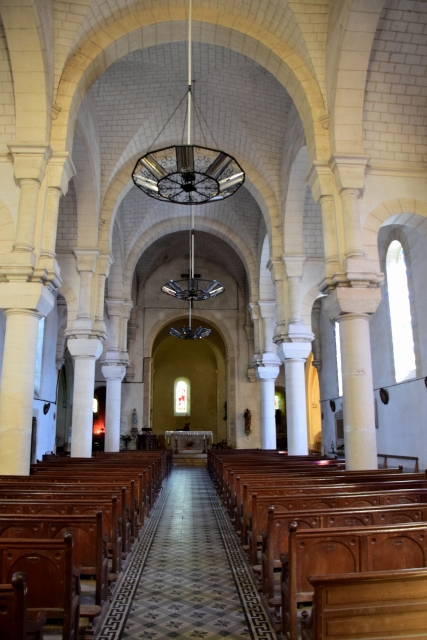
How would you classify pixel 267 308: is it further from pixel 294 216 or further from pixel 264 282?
pixel 294 216

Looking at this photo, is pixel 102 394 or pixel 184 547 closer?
pixel 184 547

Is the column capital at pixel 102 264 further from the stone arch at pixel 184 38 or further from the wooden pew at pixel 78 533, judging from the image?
the wooden pew at pixel 78 533

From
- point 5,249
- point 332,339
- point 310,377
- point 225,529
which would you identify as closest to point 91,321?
point 5,249

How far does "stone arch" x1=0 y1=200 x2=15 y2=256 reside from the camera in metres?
9.03

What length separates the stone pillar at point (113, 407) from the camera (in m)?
18.7

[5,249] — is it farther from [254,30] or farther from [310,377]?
[310,377]

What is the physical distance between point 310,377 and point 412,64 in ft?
67.8

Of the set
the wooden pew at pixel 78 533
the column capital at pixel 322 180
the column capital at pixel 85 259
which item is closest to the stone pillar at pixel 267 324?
the column capital at pixel 85 259

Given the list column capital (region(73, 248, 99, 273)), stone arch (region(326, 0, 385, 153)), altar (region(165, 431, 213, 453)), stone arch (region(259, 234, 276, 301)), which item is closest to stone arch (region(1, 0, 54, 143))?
column capital (region(73, 248, 99, 273))

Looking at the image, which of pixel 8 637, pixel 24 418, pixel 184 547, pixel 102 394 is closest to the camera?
pixel 8 637

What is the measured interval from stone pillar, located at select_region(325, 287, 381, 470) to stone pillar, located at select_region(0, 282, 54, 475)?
525 cm

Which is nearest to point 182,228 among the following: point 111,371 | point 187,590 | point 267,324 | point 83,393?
point 267,324

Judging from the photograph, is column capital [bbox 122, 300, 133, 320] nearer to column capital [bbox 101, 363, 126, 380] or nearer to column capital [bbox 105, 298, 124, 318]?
column capital [bbox 105, 298, 124, 318]

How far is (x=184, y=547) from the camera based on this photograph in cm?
755
